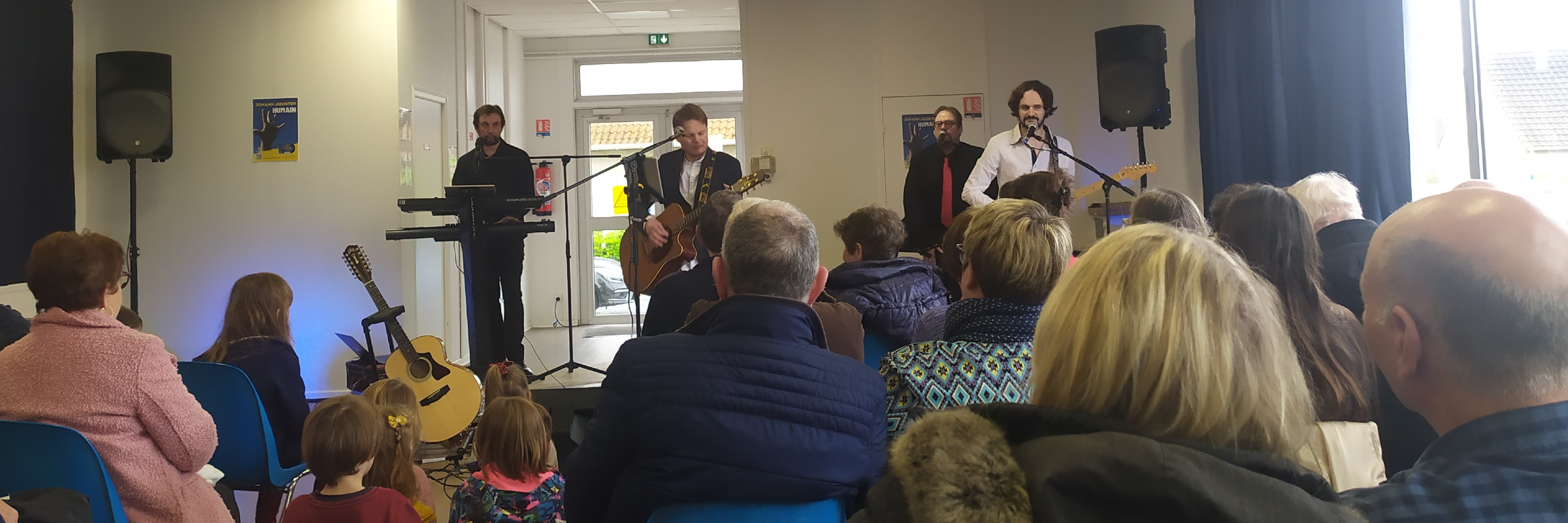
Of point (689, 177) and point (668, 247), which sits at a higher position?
point (689, 177)

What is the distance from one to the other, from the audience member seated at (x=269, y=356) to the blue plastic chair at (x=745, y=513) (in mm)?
1691

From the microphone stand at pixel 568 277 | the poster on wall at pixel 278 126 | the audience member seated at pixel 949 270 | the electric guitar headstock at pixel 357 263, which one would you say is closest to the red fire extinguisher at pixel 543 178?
the microphone stand at pixel 568 277

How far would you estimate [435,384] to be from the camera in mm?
4098

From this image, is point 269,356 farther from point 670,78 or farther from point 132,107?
point 670,78

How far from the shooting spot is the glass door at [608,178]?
831 cm

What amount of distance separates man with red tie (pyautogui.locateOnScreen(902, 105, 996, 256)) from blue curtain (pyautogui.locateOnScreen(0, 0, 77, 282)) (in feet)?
14.7

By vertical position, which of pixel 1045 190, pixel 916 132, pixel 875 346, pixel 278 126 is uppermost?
pixel 278 126

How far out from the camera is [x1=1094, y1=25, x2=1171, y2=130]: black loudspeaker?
4844 millimetres

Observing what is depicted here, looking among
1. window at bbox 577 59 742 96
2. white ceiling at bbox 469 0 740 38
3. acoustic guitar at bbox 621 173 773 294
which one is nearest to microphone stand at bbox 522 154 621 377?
acoustic guitar at bbox 621 173 773 294

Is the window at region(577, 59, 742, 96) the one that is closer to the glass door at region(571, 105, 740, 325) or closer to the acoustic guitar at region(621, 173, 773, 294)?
the glass door at region(571, 105, 740, 325)

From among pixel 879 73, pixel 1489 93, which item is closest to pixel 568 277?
pixel 879 73

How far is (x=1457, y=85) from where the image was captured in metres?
3.57

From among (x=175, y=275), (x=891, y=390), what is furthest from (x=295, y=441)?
(x=175, y=275)

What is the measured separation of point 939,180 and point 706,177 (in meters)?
1.19
